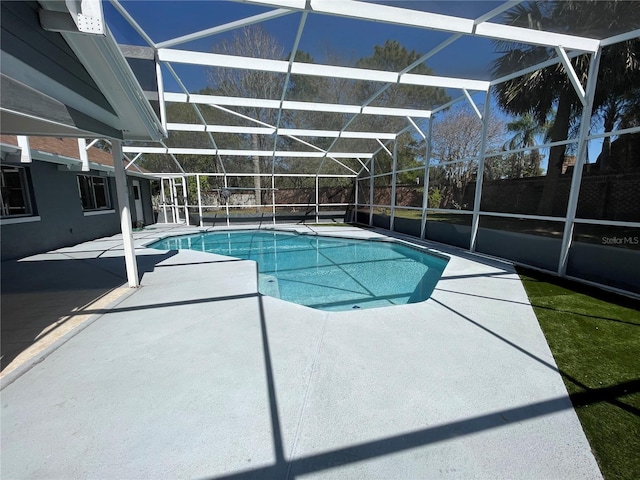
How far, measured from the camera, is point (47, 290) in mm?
4105

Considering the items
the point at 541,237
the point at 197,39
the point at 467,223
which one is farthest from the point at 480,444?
the point at 467,223

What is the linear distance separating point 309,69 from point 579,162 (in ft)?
17.7

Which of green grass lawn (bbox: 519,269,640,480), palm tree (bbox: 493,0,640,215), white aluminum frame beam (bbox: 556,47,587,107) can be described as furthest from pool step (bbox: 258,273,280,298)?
white aluminum frame beam (bbox: 556,47,587,107)

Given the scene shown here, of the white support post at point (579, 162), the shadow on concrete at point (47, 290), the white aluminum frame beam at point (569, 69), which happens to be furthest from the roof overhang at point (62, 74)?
the white support post at point (579, 162)

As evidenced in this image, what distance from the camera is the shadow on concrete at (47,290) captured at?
2.92 m

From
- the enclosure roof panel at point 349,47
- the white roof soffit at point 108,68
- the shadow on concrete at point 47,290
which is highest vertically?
the enclosure roof panel at point 349,47

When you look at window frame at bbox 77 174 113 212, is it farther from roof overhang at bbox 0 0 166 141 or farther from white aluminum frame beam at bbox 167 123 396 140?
roof overhang at bbox 0 0 166 141

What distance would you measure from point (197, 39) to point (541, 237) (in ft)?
25.1

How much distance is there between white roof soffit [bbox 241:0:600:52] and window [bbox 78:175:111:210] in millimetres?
8861

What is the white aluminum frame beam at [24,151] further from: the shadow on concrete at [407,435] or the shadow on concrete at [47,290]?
the shadow on concrete at [407,435]

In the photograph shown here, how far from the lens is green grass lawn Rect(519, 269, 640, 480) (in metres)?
1.66

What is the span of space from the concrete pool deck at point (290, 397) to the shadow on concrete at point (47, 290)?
0.18m

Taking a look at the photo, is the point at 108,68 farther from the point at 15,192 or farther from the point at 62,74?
the point at 15,192

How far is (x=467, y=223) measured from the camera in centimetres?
766
